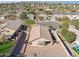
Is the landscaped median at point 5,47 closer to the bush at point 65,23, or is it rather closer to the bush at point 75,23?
the bush at point 65,23

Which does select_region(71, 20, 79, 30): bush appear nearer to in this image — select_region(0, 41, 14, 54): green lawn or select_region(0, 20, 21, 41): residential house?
select_region(0, 20, 21, 41): residential house

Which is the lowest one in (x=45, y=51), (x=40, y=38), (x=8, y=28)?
(x=45, y=51)

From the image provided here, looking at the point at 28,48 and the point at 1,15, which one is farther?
the point at 1,15

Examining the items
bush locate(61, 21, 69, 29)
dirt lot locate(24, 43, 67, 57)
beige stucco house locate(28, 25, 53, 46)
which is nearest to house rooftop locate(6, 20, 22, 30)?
beige stucco house locate(28, 25, 53, 46)

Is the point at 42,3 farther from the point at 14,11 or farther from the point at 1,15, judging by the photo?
the point at 1,15

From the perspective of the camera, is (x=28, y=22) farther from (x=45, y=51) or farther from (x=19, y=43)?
(x=45, y=51)

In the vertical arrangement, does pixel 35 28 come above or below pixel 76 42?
above

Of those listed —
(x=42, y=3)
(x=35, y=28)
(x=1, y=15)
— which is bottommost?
(x=35, y=28)

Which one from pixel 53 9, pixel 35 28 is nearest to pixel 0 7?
pixel 35 28

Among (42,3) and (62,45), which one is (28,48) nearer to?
(62,45)

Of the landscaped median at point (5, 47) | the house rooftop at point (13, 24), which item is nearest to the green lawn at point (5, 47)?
the landscaped median at point (5, 47)

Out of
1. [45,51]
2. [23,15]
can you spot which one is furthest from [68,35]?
[23,15]
